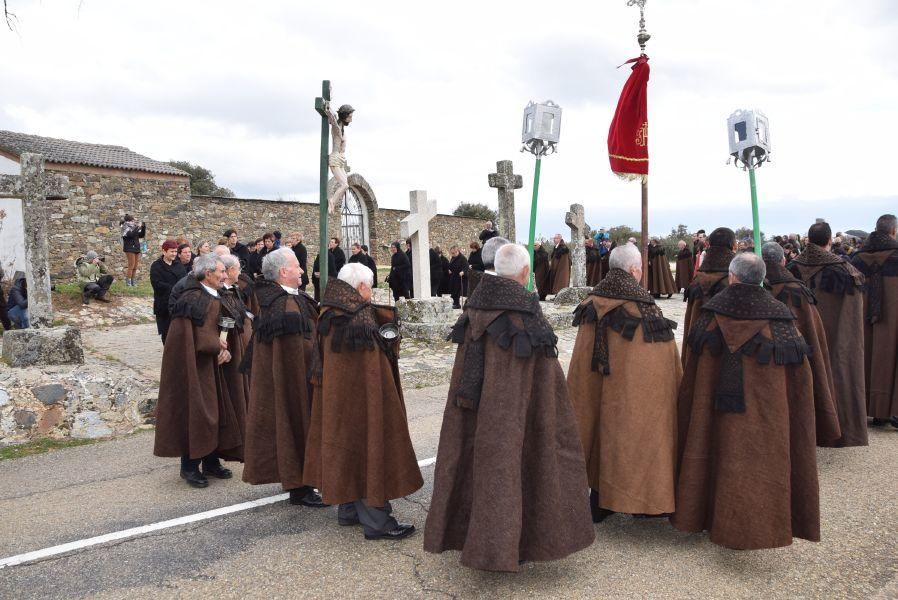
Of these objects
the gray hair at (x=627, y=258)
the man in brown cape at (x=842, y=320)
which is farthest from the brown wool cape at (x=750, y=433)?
the man in brown cape at (x=842, y=320)

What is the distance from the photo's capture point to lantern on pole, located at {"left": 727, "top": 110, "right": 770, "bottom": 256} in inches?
236

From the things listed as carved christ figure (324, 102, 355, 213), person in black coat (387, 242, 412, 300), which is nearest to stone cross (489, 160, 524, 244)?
person in black coat (387, 242, 412, 300)

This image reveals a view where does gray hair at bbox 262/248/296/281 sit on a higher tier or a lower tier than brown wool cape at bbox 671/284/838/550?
higher

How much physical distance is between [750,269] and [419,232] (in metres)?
8.28

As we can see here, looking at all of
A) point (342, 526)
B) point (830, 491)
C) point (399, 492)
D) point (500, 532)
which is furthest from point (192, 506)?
point (830, 491)

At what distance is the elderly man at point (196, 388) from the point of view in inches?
202

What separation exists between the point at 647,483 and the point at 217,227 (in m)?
19.6

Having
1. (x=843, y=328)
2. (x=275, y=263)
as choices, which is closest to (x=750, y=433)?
(x=843, y=328)

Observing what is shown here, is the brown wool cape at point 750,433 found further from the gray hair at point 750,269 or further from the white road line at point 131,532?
the white road line at point 131,532

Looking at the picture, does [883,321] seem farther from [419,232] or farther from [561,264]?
[561,264]

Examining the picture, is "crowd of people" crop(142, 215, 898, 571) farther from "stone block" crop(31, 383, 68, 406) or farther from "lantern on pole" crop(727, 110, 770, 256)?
"stone block" crop(31, 383, 68, 406)

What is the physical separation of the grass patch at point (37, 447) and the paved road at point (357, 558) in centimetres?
112

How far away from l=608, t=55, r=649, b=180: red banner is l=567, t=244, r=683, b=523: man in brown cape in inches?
170

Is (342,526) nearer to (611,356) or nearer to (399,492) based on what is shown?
(399,492)
